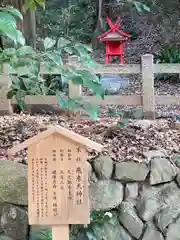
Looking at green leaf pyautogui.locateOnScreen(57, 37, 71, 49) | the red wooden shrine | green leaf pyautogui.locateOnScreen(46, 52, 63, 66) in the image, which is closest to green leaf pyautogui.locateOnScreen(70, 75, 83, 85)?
green leaf pyautogui.locateOnScreen(46, 52, 63, 66)

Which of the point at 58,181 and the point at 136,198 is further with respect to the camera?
the point at 136,198

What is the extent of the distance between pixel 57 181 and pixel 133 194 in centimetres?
122

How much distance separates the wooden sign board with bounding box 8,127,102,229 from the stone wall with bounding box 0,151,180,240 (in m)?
0.96

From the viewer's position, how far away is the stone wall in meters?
3.26

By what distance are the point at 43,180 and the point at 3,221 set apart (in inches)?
42.2

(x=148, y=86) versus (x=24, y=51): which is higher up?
(x=148, y=86)

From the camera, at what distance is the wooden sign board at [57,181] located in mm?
2229

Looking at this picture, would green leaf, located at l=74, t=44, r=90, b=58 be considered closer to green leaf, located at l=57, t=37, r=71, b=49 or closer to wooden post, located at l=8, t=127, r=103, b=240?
green leaf, located at l=57, t=37, r=71, b=49

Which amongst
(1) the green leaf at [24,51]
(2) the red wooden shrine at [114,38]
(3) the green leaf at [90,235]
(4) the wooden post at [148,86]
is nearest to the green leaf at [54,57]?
(1) the green leaf at [24,51]

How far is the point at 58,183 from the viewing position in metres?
2.24

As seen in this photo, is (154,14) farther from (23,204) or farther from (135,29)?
(23,204)

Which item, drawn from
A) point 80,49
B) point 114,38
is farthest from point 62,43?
point 114,38

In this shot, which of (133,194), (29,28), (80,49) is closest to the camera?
(80,49)

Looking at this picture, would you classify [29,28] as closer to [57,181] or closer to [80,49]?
[57,181]
